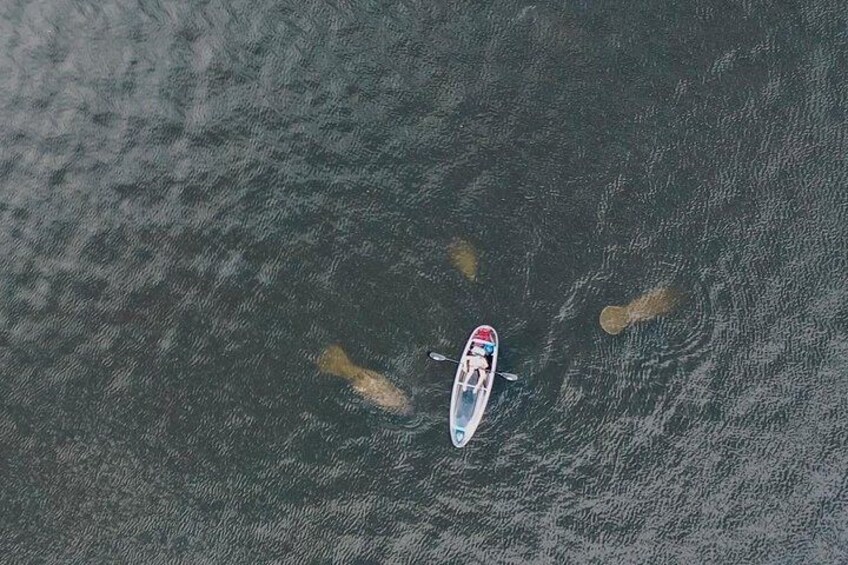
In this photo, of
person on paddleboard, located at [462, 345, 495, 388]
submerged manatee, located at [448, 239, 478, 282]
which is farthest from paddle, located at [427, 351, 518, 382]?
submerged manatee, located at [448, 239, 478, 282]

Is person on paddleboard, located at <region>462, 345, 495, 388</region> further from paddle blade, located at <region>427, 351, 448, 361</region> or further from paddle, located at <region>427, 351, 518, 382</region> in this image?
paddle blade, located at <region>427, 351, 448, 361</region>

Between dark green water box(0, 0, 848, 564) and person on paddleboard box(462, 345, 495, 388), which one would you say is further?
person on paddleboard box(462, 345, 495, 388)

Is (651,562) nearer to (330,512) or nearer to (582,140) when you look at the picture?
(330,512)

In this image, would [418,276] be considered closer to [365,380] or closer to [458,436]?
[365,380]

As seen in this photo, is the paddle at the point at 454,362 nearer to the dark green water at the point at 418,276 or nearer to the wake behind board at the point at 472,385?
the wake behind board at the point at 472,385

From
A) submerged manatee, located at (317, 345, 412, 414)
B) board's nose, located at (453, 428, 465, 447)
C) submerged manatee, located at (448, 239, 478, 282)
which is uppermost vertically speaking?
submerged manatee, located at (448, 239, 478, 282)

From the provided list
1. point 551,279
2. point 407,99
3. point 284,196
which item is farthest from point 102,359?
point 551,279
